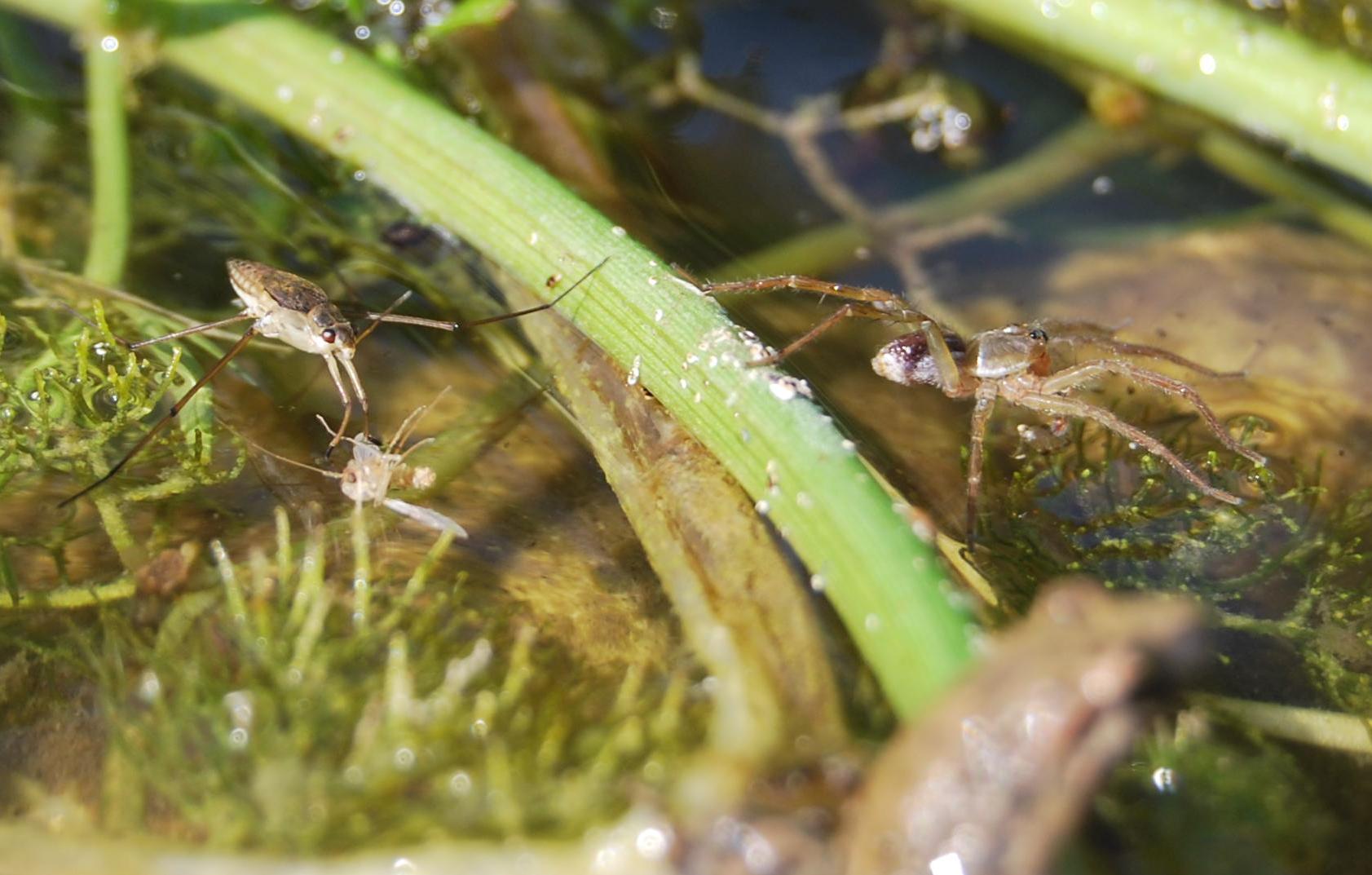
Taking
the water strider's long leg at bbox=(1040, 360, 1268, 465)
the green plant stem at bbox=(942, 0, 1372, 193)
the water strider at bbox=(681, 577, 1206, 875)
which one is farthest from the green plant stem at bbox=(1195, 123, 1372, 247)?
the water strider at bbox=(681, 577, 1206, 875)

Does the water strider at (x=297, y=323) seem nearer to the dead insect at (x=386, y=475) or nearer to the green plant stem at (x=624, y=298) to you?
the dead insect at (x=386, y=475)

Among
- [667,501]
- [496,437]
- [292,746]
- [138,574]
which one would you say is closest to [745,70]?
[496,437]

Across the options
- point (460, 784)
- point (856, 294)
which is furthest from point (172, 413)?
point (856, 294)

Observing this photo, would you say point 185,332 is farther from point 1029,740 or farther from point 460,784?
point 1029,740

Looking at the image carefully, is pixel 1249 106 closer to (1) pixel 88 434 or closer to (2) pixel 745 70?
(2) pixel 745 70

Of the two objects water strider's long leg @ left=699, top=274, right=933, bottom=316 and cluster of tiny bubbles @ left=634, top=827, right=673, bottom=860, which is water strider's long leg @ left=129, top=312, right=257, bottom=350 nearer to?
water strider's long leg @ left=699, top=274, right=933, bottom=316

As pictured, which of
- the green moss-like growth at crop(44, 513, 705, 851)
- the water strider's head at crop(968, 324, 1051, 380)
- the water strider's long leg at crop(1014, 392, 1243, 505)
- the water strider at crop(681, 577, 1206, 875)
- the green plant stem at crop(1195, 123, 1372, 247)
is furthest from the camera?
the green plant stem at crop(1195, 123, 1372, 247)

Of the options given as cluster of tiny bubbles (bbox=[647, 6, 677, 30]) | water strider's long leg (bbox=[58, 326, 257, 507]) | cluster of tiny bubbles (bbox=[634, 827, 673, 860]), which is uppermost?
cluster of tiny bubbles (bbox=[647, 6, 677, 30])
